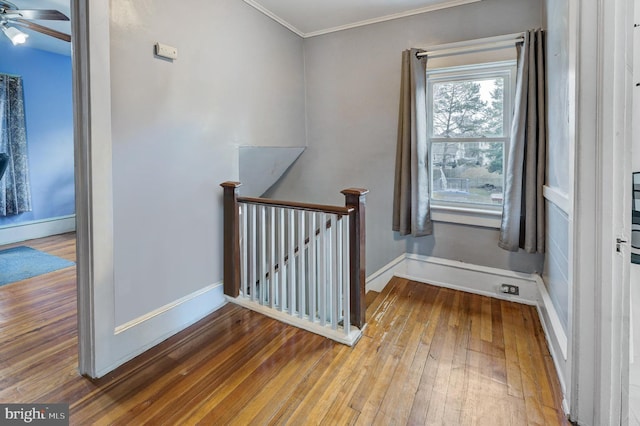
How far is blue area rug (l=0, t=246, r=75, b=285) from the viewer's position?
120 inches

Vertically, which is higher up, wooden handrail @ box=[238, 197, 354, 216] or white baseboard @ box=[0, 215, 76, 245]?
wooden handrail @ box=[238, 197, 354, 216]

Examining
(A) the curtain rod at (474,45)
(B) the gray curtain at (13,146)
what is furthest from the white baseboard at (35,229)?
(A) the curtain rod at (474,45)

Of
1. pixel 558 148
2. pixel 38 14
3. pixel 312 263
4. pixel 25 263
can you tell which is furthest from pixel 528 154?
pixel 25 263

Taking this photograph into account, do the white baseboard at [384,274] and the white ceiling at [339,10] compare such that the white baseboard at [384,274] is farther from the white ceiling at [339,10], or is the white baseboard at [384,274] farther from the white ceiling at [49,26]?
the white ceiling at [49,26]

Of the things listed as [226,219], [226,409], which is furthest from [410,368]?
[226,219]

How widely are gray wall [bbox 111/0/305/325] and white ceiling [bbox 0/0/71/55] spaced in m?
1.43

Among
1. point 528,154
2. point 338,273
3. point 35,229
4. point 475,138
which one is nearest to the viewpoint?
point 338,273

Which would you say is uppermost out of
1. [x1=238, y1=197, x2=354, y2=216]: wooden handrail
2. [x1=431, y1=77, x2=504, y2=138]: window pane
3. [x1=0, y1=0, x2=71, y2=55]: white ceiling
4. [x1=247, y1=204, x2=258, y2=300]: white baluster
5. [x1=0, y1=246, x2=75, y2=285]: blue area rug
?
[x1=0, y1=0, x2=71, y2=55]: white ceiling

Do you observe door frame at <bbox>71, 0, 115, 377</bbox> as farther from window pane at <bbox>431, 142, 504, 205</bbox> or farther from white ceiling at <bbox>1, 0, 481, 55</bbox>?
window pane at <bbox>431, 142, 504, 205</bbox>

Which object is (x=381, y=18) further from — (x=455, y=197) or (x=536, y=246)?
(x=536, y=246)

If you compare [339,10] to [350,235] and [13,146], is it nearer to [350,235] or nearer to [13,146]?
[350,235]

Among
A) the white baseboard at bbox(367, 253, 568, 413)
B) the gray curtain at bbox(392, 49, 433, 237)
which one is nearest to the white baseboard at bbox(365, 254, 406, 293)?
the white baseboard at bbox(367, 253, 568, 413)

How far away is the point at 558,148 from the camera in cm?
192

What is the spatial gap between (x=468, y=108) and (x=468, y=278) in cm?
147
